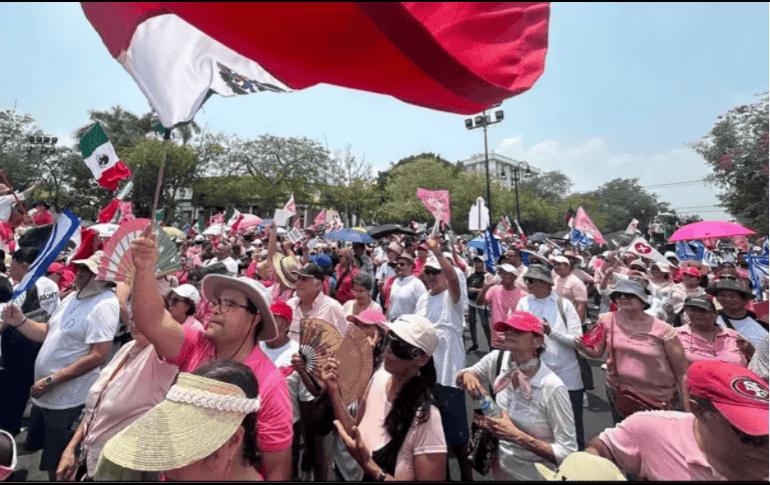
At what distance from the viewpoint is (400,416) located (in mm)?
2145

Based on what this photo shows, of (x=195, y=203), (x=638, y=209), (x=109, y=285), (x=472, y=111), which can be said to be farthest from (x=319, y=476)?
(x=638, y=209)

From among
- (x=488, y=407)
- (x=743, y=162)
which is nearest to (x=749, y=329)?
(x=488, y=407)

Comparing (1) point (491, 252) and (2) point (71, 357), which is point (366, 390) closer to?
(2) point (71, 357)

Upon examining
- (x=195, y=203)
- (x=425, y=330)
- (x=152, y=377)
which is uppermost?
(x=195, y=203)

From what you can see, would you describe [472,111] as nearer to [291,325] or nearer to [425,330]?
[425,330]

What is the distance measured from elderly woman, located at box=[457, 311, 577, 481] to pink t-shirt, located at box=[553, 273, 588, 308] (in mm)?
3411

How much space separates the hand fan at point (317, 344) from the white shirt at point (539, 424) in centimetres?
111

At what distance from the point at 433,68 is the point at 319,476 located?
2870 mm

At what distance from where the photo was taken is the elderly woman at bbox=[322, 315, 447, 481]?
2.05 meters

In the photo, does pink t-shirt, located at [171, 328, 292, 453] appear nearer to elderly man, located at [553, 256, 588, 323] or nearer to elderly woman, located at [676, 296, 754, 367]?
elderly woman, located at [676, 296, 754, 367]

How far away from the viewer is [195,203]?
36.7 m

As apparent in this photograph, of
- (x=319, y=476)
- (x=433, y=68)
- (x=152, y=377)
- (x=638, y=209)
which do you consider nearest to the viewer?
(x=433, y=68)

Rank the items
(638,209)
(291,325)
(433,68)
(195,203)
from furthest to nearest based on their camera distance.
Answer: (638,209), (195,203), (291,325), (433,68)

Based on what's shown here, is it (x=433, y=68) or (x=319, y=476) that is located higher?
(x=433, y=68)
